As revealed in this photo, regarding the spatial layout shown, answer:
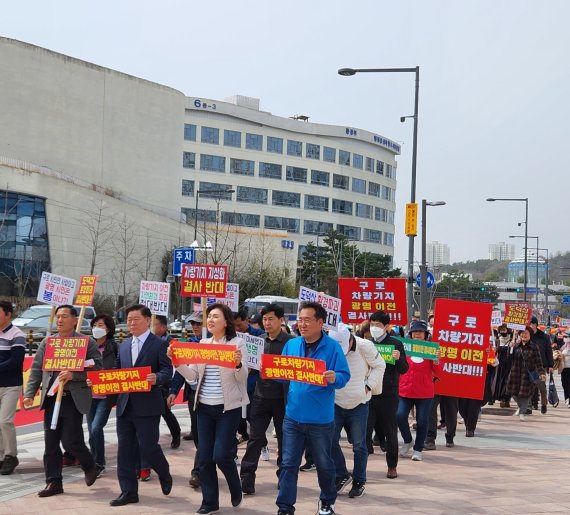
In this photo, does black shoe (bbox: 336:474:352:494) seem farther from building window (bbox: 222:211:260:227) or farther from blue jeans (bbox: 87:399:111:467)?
building window (bbox: 222:211:260:227)

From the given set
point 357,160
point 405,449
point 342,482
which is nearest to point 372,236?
point 357,160

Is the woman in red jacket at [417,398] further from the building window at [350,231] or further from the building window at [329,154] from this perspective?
the building window at [329,154]

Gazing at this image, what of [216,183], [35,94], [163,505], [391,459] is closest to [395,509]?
[391,459]

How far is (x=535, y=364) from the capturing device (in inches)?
646

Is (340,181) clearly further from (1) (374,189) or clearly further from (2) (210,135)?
(2) (210,135)

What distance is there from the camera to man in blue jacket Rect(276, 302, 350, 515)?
23.0 feet

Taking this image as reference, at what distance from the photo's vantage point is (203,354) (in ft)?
24.8

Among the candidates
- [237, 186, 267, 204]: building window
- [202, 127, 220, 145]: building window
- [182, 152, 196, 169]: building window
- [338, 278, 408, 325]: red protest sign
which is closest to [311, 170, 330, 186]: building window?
[237, 186, 267, 204]: building window

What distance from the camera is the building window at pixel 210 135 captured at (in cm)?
8312

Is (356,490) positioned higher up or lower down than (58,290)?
lower down

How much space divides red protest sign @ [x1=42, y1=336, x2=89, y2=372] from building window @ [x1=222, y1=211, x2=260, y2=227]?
73360mm

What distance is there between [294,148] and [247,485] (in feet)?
270

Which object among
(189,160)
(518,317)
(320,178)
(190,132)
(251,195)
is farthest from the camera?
(320,178)

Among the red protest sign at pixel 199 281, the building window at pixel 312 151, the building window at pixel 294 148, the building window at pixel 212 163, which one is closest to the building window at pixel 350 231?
the building window at pixel 312 151
